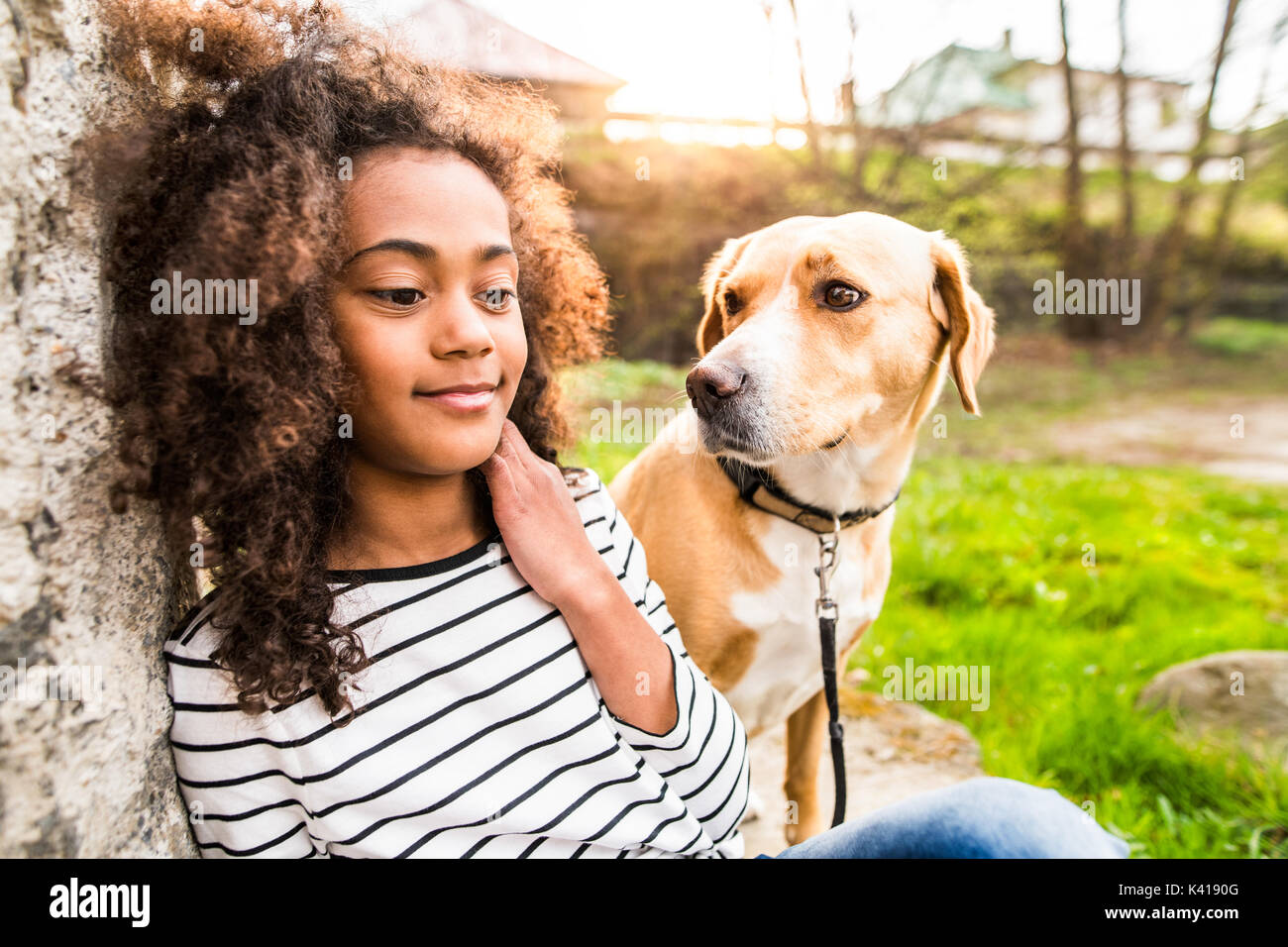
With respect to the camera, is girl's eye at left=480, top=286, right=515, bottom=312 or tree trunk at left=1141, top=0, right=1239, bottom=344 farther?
tree trunk at left=1141, top=0, right=1239, bottom=344

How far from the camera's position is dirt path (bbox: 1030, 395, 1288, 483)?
898cm

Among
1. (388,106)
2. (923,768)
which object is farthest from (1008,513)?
(388,106)

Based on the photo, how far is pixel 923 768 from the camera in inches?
114

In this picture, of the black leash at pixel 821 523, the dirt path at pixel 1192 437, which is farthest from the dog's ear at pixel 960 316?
the dirt path at pixel 1192 437

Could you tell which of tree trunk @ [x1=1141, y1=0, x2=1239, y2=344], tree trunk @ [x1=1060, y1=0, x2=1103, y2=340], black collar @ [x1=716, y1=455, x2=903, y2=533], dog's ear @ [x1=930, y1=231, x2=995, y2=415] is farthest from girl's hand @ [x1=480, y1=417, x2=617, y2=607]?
tree trunk @ [x1=1141, y1=0, x2=1239, y2=344]

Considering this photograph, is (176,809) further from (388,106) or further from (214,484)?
(388,106)

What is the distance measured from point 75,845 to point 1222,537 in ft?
21.3

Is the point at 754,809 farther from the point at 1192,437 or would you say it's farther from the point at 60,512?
the point at 1192,437

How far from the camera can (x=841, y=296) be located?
212 centimetres

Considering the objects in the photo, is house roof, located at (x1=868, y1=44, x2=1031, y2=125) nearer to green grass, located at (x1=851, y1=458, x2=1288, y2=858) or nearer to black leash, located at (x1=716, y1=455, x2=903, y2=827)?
green grass, located at (x1=851, y1=458, x2=1288, y2=858)

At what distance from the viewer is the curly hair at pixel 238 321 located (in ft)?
3.72

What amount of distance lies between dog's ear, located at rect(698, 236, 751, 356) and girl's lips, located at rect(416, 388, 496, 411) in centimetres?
120

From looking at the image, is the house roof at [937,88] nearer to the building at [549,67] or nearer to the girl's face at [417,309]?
the building at [549,67]

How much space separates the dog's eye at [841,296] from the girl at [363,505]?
966mm
